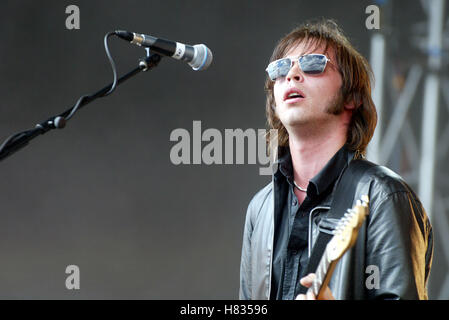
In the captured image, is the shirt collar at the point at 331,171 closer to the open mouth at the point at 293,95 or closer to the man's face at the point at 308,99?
the man's face at the point at 308,99

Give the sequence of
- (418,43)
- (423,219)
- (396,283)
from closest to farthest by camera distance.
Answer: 1. (396,283)
2. (423,219)
3. (418,43)

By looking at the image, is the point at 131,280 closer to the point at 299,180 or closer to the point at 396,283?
the point at 299,180

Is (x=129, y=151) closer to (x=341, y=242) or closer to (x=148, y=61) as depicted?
(x=148, y=61)

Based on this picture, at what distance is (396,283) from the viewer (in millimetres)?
1623

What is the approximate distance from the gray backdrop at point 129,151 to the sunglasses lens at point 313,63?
2553 millimetres

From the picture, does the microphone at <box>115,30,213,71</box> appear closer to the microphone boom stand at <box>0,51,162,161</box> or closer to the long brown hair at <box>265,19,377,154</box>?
the microphone boom stand at <box>0,51,162,161</box>

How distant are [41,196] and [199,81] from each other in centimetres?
Answer: 169

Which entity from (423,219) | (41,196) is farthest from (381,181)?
(41,196)

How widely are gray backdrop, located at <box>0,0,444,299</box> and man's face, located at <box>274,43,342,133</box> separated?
2.54m

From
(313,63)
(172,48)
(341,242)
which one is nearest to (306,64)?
(313,63)

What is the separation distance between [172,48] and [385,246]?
951 millimetres

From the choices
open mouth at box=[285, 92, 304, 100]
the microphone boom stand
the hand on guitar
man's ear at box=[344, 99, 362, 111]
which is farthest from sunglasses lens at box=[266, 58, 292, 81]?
the hand on guitar

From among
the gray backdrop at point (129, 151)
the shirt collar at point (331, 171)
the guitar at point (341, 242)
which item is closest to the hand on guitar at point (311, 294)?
the guitar at point (341, 242)

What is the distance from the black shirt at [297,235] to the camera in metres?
1.93
